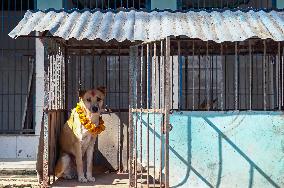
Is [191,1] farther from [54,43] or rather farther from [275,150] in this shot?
[275,150]

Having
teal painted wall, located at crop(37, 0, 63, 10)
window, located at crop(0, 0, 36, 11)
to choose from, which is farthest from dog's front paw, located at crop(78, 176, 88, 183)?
window, located at crop(0, 0, 36, 11)

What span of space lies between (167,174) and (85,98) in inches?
102

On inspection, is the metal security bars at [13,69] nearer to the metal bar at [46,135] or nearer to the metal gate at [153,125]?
the metal bar at [46,135]

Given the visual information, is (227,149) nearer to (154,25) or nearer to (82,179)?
(154,25)

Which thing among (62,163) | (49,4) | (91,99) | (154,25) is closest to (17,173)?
(62,163)

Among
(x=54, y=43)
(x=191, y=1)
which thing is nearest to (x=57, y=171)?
(x=54, y=43)

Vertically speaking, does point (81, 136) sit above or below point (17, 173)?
above

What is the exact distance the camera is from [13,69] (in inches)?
627

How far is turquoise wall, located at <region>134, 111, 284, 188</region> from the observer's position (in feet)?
22.2

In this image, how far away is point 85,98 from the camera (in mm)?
8617

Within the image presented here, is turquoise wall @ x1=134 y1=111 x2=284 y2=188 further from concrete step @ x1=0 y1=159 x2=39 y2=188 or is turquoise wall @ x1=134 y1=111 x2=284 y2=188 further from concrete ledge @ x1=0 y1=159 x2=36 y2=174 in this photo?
concrete ledge @ x1=0 y1=159 x2=36 y2=174

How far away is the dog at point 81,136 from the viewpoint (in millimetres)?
8508

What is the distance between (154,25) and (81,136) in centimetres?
209

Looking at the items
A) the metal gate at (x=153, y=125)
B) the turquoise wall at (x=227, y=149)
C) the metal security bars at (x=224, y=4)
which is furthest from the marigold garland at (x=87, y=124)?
the metal security bars at (x=224, y=4)
